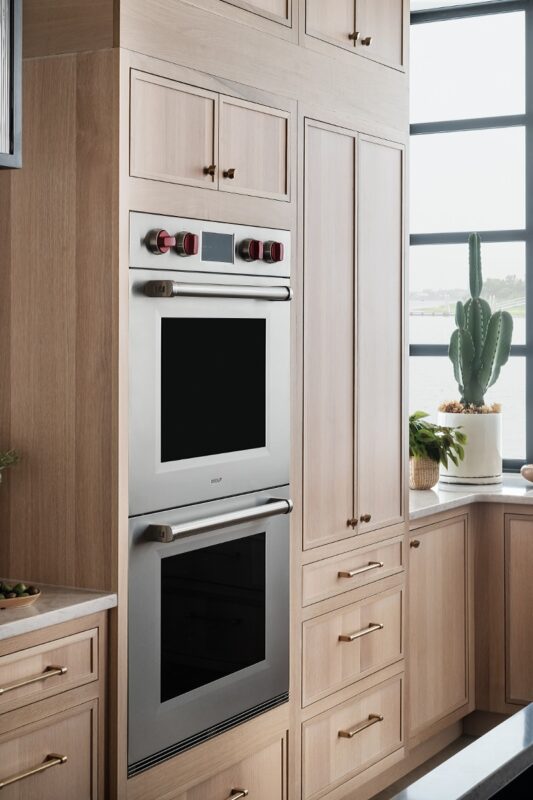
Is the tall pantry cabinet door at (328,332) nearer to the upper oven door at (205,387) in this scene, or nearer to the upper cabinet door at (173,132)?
the upper oven door at (205,387)

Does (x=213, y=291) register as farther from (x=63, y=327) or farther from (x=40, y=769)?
(x=40, y=769)

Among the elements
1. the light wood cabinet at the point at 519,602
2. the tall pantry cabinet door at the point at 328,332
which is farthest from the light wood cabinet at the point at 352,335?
the light wood cabinet at the point at 519,602

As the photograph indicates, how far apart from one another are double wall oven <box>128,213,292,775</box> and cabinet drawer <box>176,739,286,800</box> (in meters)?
0.13

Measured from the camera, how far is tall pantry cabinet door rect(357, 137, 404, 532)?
10.8ft

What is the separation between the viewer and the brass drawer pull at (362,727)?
3262 millimetres

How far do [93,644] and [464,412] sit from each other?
2.29 m

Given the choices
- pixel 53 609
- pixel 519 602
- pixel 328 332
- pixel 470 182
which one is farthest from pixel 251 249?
pixel 470 182

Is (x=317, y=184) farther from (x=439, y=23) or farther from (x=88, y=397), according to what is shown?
(x=439, y=23)

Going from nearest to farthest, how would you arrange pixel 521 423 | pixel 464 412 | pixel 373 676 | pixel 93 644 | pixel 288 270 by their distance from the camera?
1. pixel 93 644
2. pixel 288 270
3. pixel 373 676
4. pixel 464 412
5. pixel 521 423

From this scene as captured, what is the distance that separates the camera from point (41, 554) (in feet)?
8.12

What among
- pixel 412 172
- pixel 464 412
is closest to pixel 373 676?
pixel 464 412

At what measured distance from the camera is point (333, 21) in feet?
10.3

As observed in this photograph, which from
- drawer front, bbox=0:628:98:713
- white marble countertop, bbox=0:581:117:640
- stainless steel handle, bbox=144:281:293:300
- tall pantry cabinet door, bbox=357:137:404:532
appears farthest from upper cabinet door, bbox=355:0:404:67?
drawer front, bbox=0:628:98:713

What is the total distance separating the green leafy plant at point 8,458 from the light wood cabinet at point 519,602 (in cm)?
217
